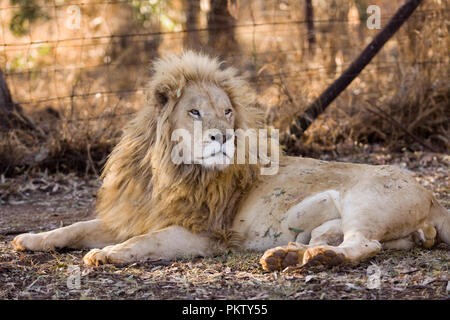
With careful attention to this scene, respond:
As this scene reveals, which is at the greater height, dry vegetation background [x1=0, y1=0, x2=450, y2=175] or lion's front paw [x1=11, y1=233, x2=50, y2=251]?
dry vegetation background [x1=0, y1=0, x2=450, y2=175]

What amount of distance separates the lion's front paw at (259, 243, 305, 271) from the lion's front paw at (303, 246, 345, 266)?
0.22ft

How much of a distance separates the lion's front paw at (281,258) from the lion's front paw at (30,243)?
1.47m

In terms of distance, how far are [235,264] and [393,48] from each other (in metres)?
6.71

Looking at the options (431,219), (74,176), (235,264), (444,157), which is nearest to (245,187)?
(235,264)

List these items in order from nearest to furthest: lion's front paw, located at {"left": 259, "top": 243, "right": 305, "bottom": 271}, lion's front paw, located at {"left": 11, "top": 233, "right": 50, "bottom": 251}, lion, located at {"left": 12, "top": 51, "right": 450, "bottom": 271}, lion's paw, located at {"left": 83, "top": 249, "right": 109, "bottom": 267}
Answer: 1. lion's front paw, located at {"left": 259, "top": 243, "right": 305, "bottom": 271}
2. lion's paw, located at {"left": 83, "top": 249, "right": 109, "bottom": 267}
3. lion, located at {"left": 12, "top": 51, "right": 450, "bottom": 271}
4. lion's front paw, located at {"left": 11, "top": 233, "right": 50, "bottom": 251}

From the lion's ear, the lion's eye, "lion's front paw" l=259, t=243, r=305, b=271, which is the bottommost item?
"lion's front paw" l=259, t=243, r=305, b=271

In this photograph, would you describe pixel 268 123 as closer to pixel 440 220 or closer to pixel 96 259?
pixel 440 220

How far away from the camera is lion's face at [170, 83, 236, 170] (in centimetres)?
372

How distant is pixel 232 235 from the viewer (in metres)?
3.99

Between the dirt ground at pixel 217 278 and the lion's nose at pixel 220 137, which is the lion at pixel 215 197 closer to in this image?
the lion's nose at pixel 220 137

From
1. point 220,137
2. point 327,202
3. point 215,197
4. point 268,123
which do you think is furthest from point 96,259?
point 268,123

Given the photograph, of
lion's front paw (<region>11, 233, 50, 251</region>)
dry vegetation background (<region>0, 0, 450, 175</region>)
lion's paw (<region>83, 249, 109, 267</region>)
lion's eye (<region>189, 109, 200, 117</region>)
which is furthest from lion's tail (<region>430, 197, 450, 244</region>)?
dry vegetation background (<region>0, 0, 450, 175</region>)

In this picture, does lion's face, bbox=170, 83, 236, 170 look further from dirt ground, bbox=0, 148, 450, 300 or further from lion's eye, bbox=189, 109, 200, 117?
dirt ground, bbox=0, 148, 450, 300
